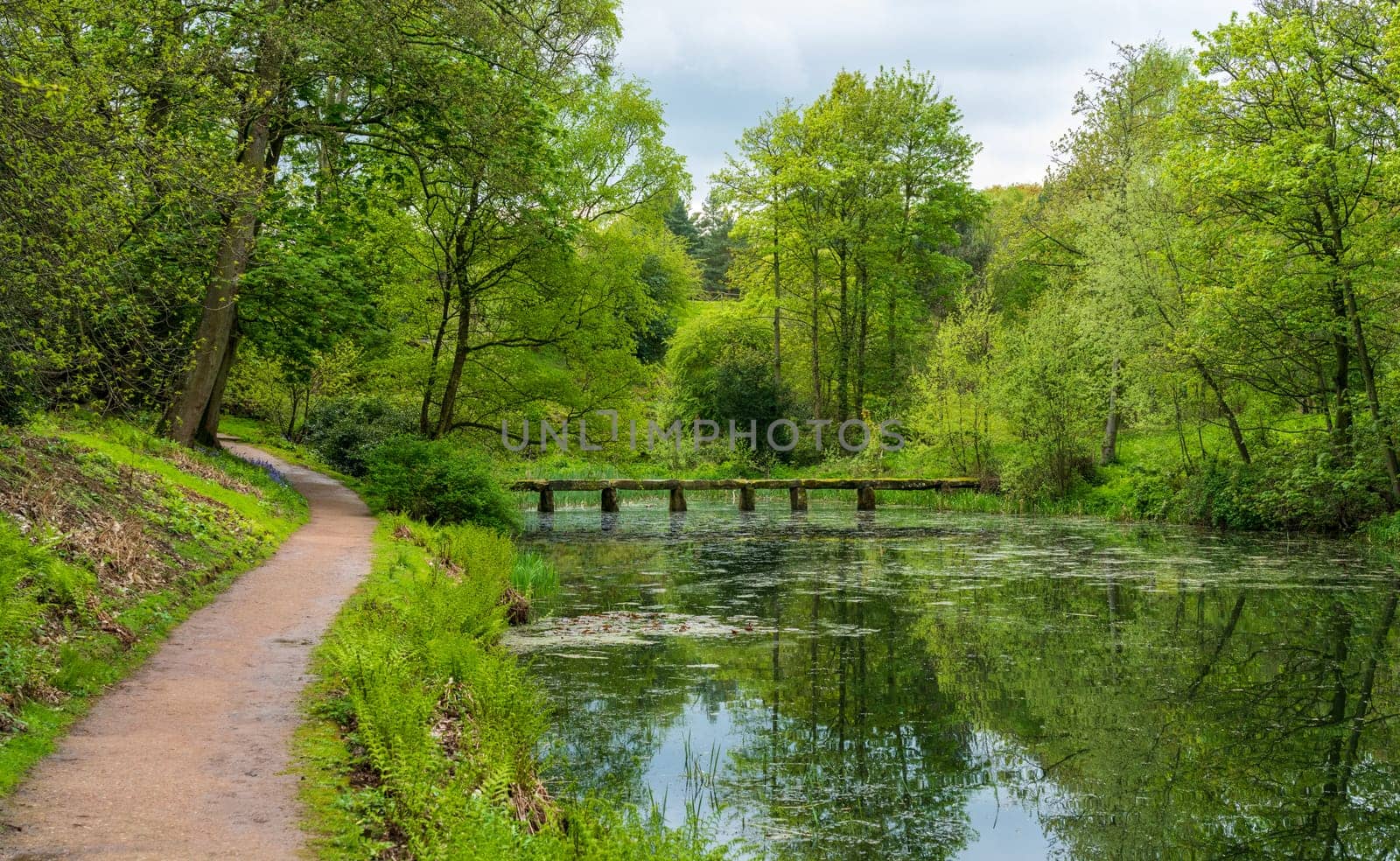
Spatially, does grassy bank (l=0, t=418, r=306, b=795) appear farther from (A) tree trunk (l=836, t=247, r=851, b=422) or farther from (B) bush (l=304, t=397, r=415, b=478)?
(A) tree trunk (l=836, t=247, r=851, b=422)

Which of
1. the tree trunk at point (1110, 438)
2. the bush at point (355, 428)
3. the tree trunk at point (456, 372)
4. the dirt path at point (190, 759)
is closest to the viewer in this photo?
the dirt path at point (190, 759)

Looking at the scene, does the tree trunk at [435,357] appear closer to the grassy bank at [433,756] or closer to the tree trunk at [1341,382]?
the grassy bank at [433,756]

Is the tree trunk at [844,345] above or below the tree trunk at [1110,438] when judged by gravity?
above

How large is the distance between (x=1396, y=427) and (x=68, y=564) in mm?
20573

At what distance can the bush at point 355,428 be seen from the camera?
Result: 2878cm

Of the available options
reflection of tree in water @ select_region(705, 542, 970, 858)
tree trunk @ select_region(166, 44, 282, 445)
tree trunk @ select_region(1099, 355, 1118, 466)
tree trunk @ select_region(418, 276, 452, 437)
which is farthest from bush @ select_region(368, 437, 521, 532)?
tree trunk @ select_region(1099, 355, 1118, 466)

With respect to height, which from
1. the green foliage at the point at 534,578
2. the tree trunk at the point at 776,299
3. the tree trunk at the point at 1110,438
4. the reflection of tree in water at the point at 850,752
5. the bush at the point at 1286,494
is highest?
the tree trunk at the point at 776,299

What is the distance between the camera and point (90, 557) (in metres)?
8.34

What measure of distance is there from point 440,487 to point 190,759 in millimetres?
13391

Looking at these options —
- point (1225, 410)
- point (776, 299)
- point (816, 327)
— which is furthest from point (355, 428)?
point (1225, 410)

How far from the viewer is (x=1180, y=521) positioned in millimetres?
25172

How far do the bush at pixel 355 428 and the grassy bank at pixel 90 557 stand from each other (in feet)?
46.1

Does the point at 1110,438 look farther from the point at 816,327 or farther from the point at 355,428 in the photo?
the point at 355,428

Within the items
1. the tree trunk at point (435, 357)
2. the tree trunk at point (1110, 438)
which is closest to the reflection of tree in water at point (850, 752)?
the tree trunk at point (435, 357)
